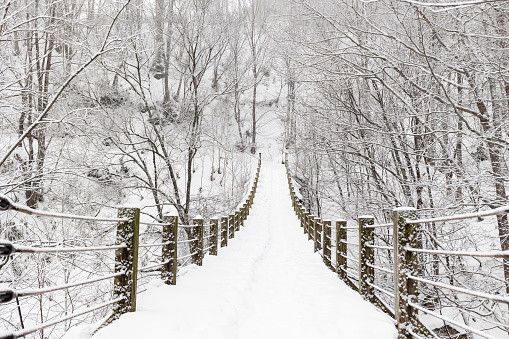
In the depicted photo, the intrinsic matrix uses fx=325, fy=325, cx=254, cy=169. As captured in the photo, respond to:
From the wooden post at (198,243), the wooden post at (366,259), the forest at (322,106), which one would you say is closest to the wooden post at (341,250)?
the wooden post at (366,259)

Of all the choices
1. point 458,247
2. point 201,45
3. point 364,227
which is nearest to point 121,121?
point 201,45

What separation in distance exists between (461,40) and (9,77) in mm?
7822

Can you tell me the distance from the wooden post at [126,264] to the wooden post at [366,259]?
3221 mm

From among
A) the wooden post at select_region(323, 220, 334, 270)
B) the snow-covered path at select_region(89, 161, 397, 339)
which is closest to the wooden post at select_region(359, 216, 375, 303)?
the snow-covered path at select_region(89, 161, 397, 339)

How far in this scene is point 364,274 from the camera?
4.89m

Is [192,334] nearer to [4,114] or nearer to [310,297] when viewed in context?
[310,297]

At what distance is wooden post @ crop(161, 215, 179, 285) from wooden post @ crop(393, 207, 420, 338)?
3276 millimetres

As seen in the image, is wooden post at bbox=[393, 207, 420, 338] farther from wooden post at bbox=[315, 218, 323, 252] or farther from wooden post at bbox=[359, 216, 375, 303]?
wooden post at bbox=[315, 218, 323, 252]

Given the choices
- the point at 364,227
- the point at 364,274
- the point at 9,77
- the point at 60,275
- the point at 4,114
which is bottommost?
the point at 60,275

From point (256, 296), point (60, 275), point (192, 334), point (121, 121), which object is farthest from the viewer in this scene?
point (121, 121)

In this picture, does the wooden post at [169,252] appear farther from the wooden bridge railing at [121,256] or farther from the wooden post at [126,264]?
the wooden post at [126,264]

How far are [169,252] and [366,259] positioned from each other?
3.03 m

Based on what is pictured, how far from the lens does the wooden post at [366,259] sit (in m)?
4.81

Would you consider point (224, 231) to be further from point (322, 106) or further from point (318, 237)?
point (322, 106)
